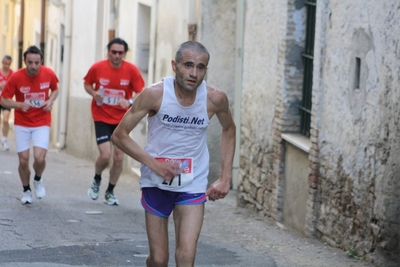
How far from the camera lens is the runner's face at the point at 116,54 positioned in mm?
11848

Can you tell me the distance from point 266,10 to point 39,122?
2.94 metres

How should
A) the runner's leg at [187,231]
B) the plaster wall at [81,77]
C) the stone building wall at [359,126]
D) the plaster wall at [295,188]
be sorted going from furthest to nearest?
the plaster wall at [81,77] → the plaster wall at [295,188] → the stone building wall at [359,126] → the runner's leg at [187,231]

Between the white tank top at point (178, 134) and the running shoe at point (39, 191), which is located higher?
the white tank top at point (178, 134)

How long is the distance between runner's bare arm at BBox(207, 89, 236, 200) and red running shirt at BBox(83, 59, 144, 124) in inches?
207

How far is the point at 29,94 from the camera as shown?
452 inches

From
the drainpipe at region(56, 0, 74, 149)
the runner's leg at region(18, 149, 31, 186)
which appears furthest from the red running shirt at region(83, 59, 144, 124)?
the drainpipe at region(56, 0, 74, 149)

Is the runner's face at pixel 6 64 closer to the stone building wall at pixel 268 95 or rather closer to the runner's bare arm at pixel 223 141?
the stone building wall at pixel 268 95

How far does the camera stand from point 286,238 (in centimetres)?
1024

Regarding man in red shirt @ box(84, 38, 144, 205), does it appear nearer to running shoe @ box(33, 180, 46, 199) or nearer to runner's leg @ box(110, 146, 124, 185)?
runner's leg @ box(110, 146, 124, 185)

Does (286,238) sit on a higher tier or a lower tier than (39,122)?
lower

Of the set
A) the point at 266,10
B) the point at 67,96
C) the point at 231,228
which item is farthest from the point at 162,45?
the point at 67,96

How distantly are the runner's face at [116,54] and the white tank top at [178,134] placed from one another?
5372mm

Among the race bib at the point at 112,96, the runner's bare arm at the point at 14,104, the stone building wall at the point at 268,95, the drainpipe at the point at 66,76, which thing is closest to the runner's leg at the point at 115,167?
the race bib at the point at 112,96

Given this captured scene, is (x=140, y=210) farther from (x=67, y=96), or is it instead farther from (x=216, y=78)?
(x=67, y=96)
